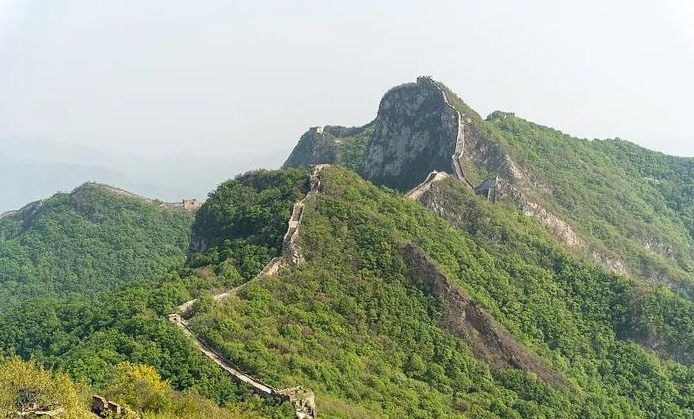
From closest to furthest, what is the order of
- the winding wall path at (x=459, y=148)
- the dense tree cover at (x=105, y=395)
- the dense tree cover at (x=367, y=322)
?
the dense tree cover at (x=105, y=395) → the dense tree cover at (x=367, y=322) → the winding wall path at (x=459, y=148)

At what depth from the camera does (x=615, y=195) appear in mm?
91750

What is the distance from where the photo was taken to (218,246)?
185 feet

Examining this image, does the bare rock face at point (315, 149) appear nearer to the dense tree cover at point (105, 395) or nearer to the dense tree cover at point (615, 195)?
the dense tree cover at point (615, 195)

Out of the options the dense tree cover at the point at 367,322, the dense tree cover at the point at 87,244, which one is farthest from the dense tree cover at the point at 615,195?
the dense tree cover at the point at 87,244

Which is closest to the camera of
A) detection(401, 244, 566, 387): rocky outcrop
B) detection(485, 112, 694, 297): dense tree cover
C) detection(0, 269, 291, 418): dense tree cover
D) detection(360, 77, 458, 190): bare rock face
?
detection(0, 269, 291, 418): dense tree cover

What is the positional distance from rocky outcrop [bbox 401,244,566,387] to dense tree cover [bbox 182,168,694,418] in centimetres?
78

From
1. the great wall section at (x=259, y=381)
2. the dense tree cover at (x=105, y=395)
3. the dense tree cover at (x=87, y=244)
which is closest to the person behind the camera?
the dense tree cover at (x=105, y=395)

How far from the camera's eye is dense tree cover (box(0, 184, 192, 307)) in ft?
298

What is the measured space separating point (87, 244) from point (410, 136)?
4675 cm

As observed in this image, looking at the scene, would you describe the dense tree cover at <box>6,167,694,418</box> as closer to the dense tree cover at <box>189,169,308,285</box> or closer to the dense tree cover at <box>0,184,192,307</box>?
the dense tree cover at <box>189,169,308,285</box>

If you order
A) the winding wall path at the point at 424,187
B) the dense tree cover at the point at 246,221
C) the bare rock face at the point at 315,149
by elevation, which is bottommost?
the dense tree cover at the point at 246,221

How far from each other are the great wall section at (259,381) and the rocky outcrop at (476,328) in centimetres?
884

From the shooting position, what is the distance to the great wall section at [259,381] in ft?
115

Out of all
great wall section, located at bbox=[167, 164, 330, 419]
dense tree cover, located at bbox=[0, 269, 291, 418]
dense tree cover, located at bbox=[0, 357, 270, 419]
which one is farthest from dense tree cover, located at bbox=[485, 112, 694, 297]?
dense tree cover, located at bbox=[0, 357, 270, 419]
